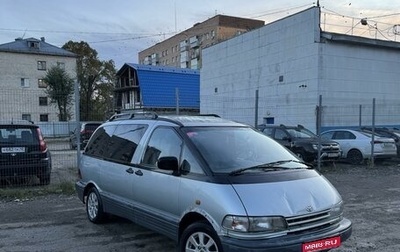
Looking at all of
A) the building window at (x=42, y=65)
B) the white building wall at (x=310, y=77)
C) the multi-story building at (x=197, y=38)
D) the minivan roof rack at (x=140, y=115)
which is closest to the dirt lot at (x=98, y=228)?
the minivan roof rack at (x=140, y=115)

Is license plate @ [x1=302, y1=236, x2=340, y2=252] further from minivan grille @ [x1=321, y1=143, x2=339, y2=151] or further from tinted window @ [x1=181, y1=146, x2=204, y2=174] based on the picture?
minivan grille @ [x1=321, y1=143, x2=339, y2=151]

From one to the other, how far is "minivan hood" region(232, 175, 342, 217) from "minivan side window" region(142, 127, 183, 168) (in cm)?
107

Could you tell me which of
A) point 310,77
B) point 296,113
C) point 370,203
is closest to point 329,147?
point 370,203

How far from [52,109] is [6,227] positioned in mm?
46971

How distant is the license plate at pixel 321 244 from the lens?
12.5ft

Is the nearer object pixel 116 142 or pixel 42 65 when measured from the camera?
pixel 116 142

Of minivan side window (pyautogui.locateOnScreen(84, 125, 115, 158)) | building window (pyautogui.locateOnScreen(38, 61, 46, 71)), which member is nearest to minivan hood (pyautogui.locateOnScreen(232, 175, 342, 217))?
minivan side window (pyautogui.locateOnScreen(84, 125, 115, 158))

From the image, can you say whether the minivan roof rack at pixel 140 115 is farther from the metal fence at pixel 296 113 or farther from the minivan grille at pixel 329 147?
the metal fence at pixel 296 113

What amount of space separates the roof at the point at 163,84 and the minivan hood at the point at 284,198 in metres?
37.4

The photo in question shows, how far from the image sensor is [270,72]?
25.3 m

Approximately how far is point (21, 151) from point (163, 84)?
34950 mm

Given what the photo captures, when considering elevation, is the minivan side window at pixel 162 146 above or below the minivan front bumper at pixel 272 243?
above

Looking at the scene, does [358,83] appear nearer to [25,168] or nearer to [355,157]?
[355,157]

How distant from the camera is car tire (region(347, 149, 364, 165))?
14.8m
